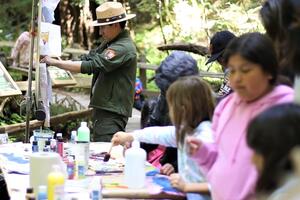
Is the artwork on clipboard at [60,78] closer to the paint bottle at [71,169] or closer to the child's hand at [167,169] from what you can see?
the paint bottle at [71,169]

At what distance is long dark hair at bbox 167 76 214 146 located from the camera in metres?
3.10

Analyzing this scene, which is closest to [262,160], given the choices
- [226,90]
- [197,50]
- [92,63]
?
[226,90]

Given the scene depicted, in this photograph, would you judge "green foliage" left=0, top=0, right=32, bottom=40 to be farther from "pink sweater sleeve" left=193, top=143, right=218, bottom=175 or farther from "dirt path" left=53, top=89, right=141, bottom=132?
"pink sweater sleeve" left=193, top=143, right=218, bottom=175

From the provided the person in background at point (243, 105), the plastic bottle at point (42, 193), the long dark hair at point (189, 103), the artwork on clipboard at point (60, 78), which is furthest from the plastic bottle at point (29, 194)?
the artwork on clipboard at point (60, 78)

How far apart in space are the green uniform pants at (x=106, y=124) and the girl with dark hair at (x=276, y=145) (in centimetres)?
319

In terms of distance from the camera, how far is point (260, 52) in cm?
267

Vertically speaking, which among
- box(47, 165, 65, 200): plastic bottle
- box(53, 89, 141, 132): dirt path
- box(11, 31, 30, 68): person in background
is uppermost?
box(47, 165, 65, 200): plastic bottle

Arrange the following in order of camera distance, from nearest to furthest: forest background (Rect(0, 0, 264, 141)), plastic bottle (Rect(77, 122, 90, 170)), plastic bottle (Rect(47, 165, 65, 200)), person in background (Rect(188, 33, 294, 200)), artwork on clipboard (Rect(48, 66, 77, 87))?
person in background (Rect(188, 33, 294, 200)) → plastic bottle (Rect(47, 165, 65, 200)) → plastic bottle (Rect(77, 122, 90, 170)) → artwork on clipboard (Rect(48, 66, 77, 87)) → forest background (Rect(0, 0, 264, 141))

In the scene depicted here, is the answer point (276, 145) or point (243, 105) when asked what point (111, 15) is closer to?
point (243, 105)

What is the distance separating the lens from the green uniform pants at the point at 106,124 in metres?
5.29

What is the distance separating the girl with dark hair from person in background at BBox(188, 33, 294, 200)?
1.57 ft

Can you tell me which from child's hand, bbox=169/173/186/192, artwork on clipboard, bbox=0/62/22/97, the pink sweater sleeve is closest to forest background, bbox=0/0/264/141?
artwork on clipboard, bbox=0/62/22/97

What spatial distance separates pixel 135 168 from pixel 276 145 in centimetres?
151

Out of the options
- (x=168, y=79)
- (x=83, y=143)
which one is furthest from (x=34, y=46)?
(x=168, y=79)
